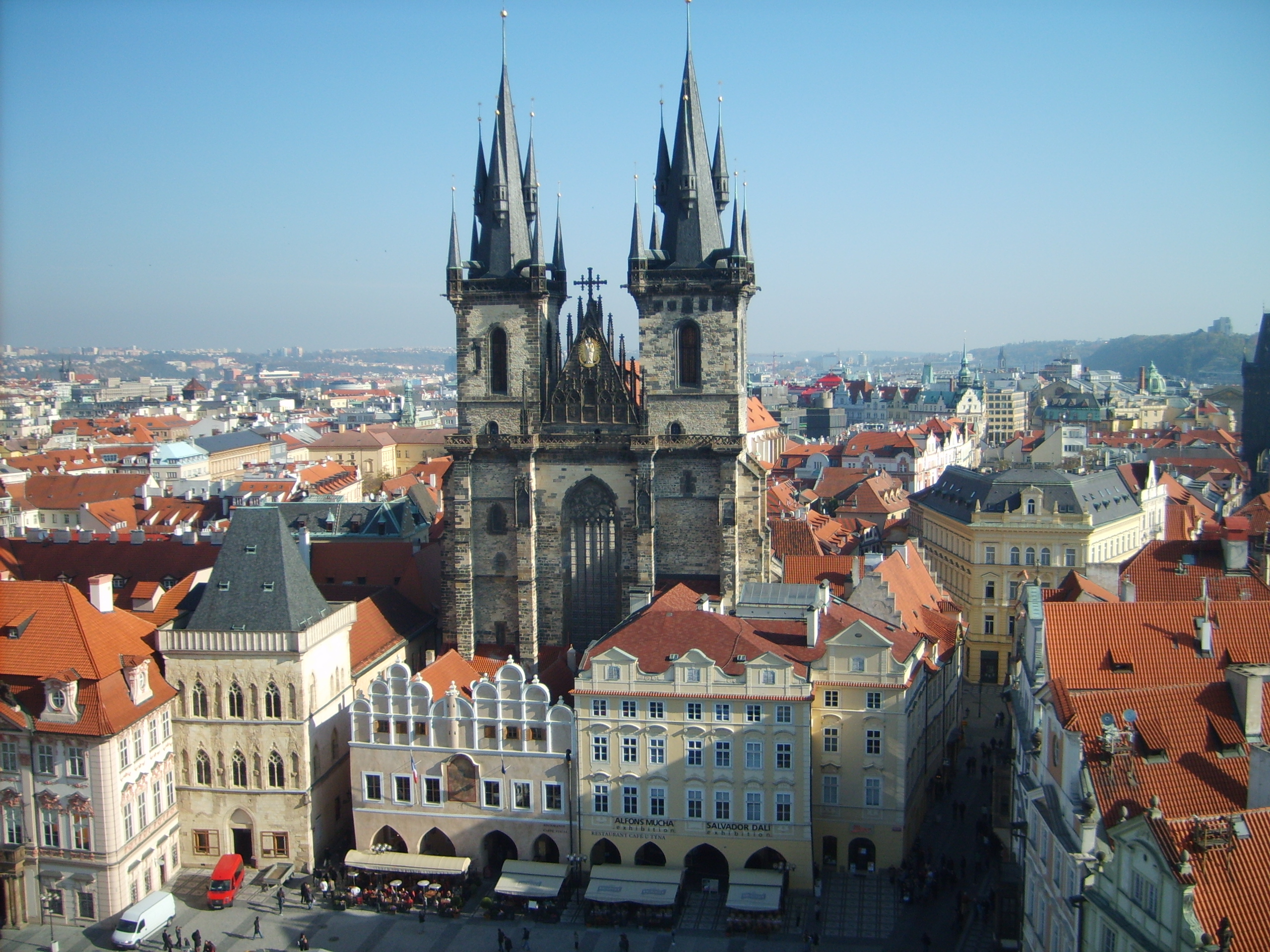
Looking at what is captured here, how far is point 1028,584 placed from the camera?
46.9m

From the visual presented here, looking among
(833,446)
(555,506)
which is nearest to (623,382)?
(555,506)

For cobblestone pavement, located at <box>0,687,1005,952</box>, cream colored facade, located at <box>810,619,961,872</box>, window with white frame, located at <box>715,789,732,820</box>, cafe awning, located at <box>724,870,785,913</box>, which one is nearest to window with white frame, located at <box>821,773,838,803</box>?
cream colored facade, located at <box>810,619,961,872</box>

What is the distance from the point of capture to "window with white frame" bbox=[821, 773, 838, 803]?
50031mm

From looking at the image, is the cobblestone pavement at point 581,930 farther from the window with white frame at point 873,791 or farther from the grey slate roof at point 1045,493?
the grey slate roof at point 1045,493

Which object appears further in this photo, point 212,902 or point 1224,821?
point 212,902

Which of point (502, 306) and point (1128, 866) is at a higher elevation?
point (502, 306)

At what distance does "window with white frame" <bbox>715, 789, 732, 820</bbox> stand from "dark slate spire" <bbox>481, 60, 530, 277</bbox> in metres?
29.9

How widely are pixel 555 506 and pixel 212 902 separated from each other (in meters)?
25.0

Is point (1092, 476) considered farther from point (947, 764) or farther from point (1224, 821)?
point (1224, 821)

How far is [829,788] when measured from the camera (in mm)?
50125

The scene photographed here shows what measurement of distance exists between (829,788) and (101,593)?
3261cm

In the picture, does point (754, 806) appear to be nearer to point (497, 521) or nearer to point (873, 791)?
point (873, 791)

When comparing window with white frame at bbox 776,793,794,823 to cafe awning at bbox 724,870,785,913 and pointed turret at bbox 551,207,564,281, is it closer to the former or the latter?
cafe awning at bbox 724,870,785,913

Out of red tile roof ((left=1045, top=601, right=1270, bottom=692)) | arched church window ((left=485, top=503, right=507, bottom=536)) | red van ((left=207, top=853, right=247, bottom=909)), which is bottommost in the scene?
red van ((left=207, top=853, right=247, bottom=909))
